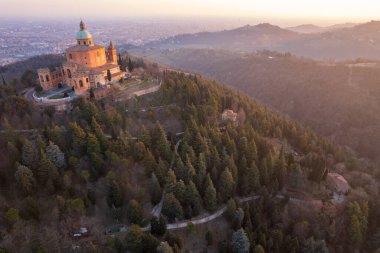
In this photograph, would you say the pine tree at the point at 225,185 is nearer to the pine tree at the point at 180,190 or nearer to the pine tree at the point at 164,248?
the pine tree at the point at 180,190

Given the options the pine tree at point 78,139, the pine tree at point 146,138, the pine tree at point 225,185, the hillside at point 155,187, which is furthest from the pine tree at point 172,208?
the pine tree at point 78,139

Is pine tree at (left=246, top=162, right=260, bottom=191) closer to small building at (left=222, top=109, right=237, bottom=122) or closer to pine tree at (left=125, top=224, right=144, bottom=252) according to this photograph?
small building at (left=222, top=109, right=237, bottom=122)

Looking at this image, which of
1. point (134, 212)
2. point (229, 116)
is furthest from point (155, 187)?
point (229, 116)

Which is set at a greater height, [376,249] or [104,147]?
[104,147]

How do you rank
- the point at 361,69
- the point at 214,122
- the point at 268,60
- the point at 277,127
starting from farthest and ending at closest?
the point at 268,60 < the point at 361,69 < the point at 277,127 < the point at 214,122

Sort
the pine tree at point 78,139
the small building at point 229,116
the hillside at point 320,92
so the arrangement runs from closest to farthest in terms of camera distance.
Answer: the pine tree at point 78,139
the small building at point 229,116
the hillside at point 320,92

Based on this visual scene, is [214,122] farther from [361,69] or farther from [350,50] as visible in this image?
[350,50]

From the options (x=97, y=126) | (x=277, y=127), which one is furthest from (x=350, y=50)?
(x=97, y=126)

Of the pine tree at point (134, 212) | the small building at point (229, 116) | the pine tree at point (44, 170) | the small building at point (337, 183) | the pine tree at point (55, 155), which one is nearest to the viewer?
the pine tree at point (134, 212)
